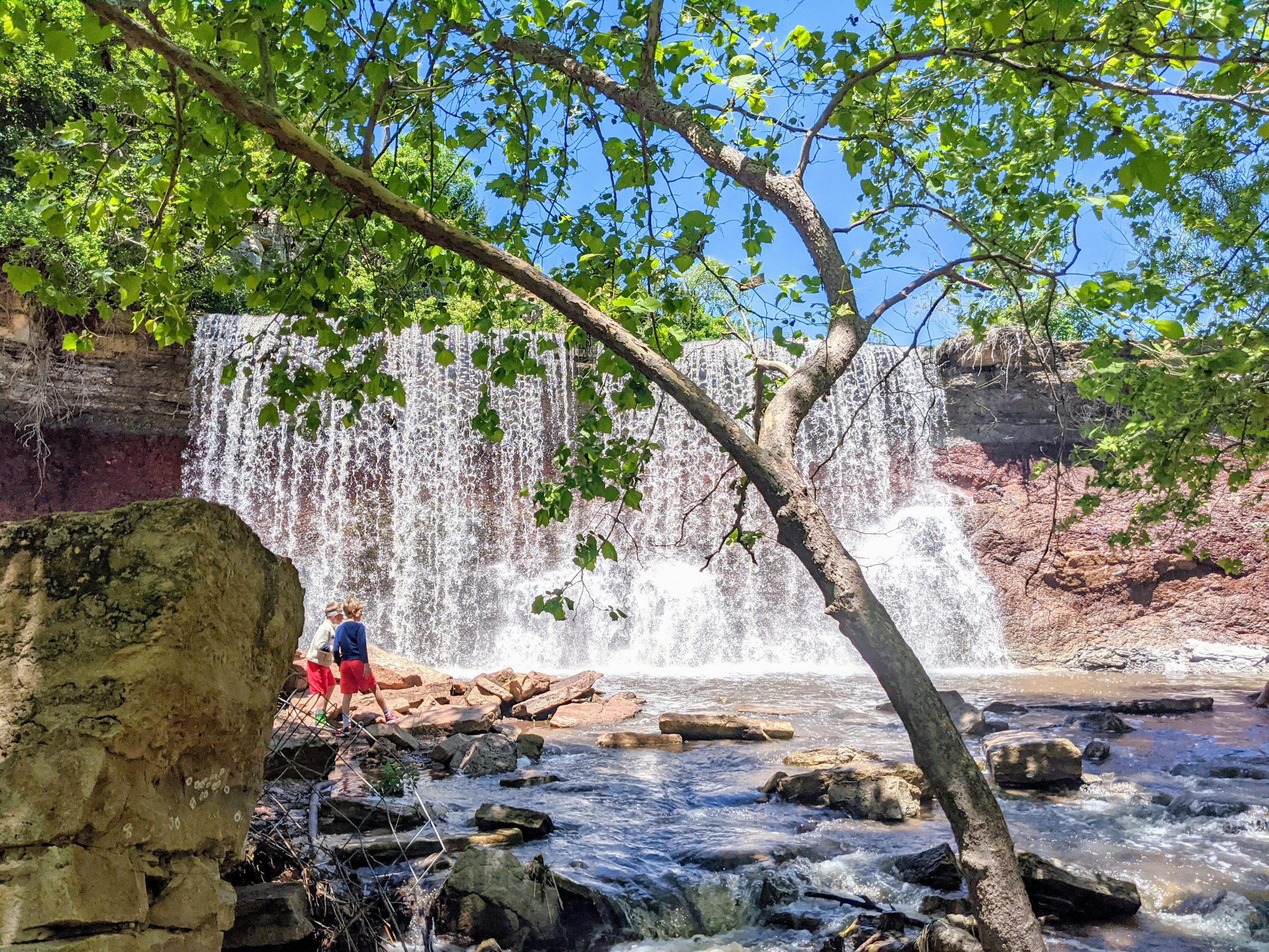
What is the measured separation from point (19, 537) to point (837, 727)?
8943mm

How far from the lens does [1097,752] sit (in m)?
8.25

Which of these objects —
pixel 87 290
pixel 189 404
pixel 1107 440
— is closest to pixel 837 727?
pixel 1107 440

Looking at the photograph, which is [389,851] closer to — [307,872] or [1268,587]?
[307,872]

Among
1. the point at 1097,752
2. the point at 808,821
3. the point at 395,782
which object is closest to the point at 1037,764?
the point at 1097,752

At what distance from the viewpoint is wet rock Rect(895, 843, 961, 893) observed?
481 cm

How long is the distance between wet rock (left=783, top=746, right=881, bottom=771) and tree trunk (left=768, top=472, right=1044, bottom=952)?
14.8 feet

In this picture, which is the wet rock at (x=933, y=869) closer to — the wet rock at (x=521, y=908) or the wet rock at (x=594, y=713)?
the wet rock at (x=521, y=908)

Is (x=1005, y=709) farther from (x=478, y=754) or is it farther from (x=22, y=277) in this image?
(x=22, y=277)

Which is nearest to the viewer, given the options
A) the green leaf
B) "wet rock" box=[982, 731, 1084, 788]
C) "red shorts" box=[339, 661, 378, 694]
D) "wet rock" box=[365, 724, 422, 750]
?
the green leaf

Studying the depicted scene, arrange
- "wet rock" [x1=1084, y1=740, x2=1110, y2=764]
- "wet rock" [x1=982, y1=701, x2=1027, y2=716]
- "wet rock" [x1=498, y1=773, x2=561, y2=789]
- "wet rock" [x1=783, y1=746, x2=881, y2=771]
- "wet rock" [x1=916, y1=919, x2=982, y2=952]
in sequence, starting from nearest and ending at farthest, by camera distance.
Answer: "wet rock" [x1=916, y1=919, x2=982, y2=952], "wet rock" [x1=498, y1=773, x2=561, y2=789], "wet rock" [x1=783, y1=746, x2=881, y2=771], "wet rock" [x1=1084, y1=740, x2=1110, y2=764], "wet rock" [x1=982, y1=701, x2=1027, y2=716]

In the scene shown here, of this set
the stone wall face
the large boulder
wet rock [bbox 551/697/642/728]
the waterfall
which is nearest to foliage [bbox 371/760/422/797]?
the large boulder

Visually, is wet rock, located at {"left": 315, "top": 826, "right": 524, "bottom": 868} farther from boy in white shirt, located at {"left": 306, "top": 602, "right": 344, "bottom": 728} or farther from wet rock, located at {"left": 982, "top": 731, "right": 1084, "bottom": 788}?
boy in white shirt, located at {"left": 306, "top": 602, "right": 344, "bottom": 728}

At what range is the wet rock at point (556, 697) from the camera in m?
11.0

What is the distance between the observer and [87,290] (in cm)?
466
